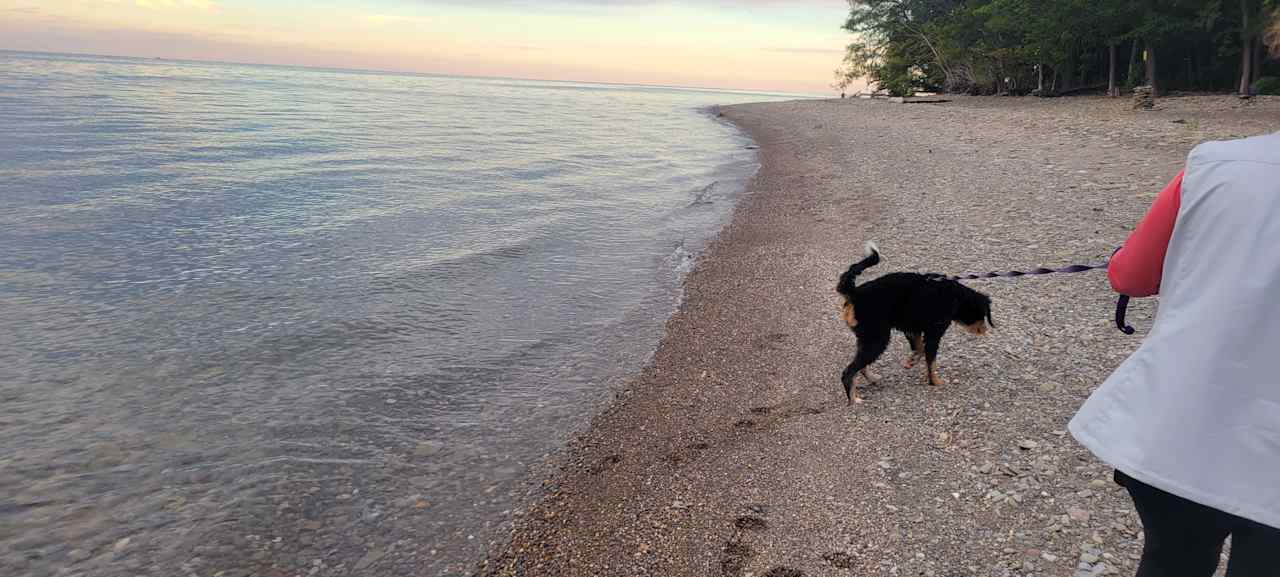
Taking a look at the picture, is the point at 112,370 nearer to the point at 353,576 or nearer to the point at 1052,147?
the point at 353,576

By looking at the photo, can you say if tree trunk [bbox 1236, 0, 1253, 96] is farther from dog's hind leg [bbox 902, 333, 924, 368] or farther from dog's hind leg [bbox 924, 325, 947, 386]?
dog's hind leg [bbox 924, 325, 947, 386]

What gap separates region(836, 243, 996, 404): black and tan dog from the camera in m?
5.05

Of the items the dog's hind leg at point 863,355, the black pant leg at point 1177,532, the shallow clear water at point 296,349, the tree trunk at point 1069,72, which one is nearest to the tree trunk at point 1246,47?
the tree trunk at point 1069,72

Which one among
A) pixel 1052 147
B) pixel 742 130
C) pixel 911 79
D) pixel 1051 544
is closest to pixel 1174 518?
pixel 1051 544

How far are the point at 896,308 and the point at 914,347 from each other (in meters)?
0.67

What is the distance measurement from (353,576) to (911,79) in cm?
6011

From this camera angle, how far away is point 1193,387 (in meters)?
1.60

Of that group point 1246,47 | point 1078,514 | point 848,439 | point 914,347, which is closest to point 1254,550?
point 1078,514

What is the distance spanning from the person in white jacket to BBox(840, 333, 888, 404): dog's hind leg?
3.30 m

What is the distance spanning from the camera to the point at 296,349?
6961mm

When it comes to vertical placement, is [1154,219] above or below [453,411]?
above

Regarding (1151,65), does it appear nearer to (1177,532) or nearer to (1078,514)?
(1078,514)

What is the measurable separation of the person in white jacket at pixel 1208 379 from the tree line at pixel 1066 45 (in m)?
29.9

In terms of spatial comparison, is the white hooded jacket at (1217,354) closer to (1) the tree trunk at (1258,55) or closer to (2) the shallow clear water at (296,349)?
(2) the shallow clear water at (296,349)
